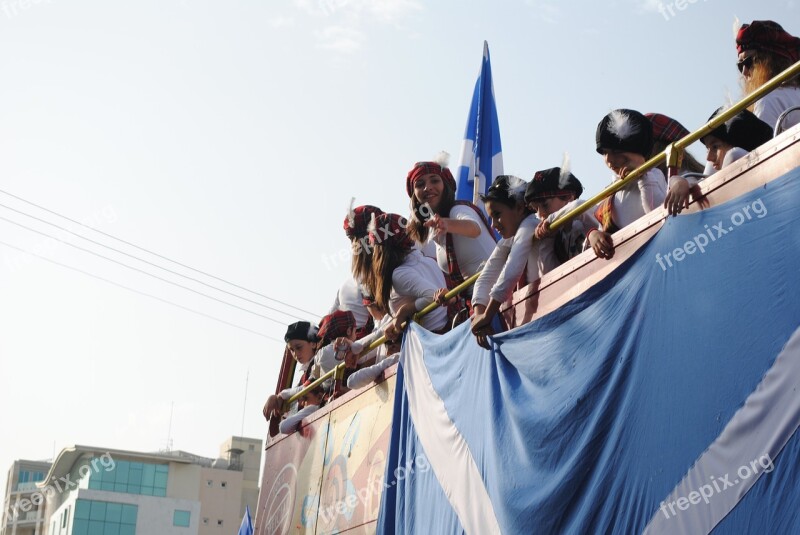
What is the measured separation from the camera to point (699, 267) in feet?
15.6

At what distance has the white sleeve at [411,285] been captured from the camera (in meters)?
7.64

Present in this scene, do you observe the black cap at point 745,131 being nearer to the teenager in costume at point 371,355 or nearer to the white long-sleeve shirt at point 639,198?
the white long-sleeve shirt at point 639,198

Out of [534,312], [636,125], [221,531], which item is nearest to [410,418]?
[534,312]

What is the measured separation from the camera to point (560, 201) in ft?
20.6

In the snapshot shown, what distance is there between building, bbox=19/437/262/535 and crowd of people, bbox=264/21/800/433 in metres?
53.0

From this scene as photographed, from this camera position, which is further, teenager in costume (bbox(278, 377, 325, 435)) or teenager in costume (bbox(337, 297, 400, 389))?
teenager in costume (bbox(278, 377, 325, 435))

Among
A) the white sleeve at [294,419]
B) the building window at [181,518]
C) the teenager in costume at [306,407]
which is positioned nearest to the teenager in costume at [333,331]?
the teenager in costume at [306,407]

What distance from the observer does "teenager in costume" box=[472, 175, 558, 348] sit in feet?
20.2

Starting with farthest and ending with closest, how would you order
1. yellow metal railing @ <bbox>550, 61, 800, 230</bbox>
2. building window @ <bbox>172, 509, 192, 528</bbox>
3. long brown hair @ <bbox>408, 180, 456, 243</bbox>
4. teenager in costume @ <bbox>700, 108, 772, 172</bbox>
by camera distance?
building window @ <bbox>172, 509, 192, 528</bbox> < long brown hair @ <bbox>408, 180, 456, 243</bbox> < teenager in costume @ <bbox>700, 108, 772, 172</bbox> < yellow metal railing @ <bbox>550, 61, 800, 230</bbox>

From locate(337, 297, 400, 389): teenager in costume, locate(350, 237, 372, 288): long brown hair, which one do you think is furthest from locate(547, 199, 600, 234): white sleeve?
locate(350, 237, 372, 288): long brown hair

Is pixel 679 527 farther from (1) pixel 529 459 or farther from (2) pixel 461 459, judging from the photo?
(2) pixel 461 459

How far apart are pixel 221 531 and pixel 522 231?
64.8 meters

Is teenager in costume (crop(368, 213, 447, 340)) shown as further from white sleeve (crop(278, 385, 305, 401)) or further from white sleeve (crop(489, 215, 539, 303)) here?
white sleeve (crop(278, 385, 305, 401))

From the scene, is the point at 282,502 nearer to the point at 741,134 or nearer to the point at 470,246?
the point at 470,246
